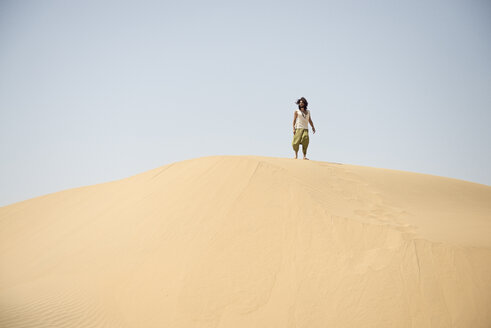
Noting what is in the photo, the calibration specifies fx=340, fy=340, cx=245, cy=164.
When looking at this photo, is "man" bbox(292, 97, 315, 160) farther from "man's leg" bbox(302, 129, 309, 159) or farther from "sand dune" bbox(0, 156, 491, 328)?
"sand dune" bbox(0, 156, 491, 328)

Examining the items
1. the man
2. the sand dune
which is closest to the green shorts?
the man

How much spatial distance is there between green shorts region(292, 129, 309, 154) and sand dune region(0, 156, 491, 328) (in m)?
0.95

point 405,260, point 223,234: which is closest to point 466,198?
point 405,260

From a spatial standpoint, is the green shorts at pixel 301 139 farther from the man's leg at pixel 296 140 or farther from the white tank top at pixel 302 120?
the white tank top at pixel 302 120

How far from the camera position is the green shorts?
410 inches

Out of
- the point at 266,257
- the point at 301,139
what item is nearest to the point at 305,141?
the point at 301,139

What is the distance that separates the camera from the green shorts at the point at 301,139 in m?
10.4

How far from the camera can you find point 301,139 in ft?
34.6

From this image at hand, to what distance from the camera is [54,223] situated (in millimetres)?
11031

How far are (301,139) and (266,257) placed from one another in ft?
16.7

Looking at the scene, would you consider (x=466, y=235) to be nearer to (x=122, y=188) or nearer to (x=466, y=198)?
(x=466, y=198)

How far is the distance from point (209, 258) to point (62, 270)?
3742mm

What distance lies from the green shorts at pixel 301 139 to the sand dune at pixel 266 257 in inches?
37.3

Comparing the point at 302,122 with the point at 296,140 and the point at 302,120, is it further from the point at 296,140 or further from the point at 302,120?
the point at 296,140
